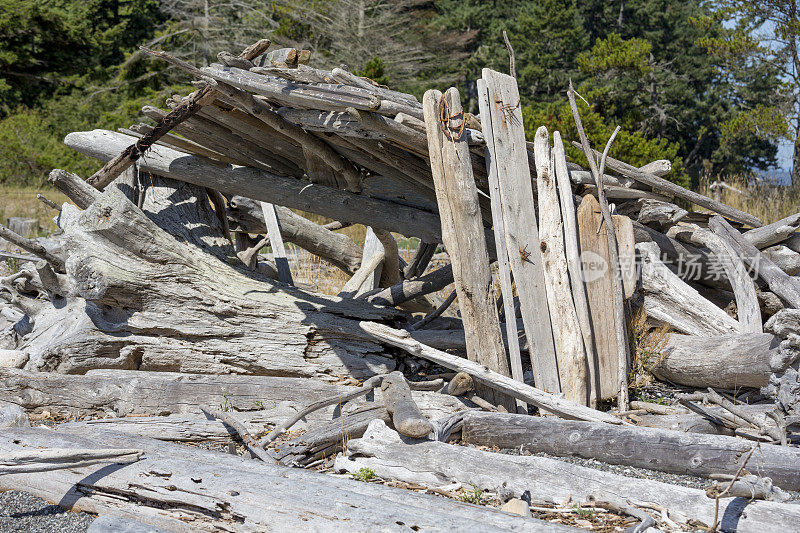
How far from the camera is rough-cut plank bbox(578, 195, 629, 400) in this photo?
16.0 ft

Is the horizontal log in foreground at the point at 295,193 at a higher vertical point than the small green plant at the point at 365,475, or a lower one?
higher

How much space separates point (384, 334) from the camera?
14.8 feet

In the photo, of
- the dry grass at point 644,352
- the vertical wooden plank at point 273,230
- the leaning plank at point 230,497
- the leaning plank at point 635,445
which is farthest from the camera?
the vertical wooden plank at point 273,230

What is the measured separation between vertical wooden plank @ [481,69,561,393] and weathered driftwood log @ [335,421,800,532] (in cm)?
136

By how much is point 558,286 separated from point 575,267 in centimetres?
22

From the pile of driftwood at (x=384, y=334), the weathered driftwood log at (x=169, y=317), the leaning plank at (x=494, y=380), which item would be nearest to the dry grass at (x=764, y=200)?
the pile of driftwood at (x=384, y=334)

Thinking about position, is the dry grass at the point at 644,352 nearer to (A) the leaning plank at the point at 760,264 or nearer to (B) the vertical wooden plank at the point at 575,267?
(B) the vertical wooden plank at the point at 575,267

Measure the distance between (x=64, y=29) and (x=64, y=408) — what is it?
2287 cm

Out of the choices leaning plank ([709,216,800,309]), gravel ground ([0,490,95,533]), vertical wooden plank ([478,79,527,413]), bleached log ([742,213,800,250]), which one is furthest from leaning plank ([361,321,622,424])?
bleached log ([742,213,800,250])

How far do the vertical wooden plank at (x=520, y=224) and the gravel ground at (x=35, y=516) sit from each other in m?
3.03

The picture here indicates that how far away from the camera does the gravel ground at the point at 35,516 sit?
3010mm

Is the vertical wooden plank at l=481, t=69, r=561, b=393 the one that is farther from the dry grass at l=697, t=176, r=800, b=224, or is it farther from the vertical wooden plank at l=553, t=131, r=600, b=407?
the dry grass at l=697, t=176, r=800, b=224

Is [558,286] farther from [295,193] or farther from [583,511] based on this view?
[295,193]

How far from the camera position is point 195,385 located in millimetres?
4859
